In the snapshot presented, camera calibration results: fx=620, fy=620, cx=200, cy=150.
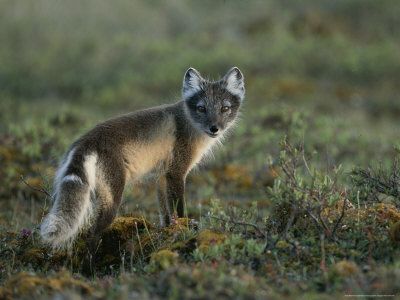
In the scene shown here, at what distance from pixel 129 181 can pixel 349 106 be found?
12.1 m

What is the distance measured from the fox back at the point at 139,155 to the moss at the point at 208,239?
0.83 meters

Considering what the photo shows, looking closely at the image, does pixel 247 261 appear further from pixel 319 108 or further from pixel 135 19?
pixel 135 19

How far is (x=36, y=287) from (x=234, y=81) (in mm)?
3970

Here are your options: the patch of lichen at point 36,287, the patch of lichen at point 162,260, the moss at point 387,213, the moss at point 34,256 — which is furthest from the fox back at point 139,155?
the moss at point 387,213

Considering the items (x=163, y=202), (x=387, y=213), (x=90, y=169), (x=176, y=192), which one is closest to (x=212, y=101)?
(x=176, y=192)

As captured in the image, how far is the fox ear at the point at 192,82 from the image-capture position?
737 cm

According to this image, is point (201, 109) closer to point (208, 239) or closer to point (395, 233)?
point (208, 239)

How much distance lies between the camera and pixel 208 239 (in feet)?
17.3

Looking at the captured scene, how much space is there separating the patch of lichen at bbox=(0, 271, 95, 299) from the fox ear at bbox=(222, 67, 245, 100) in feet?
11.8

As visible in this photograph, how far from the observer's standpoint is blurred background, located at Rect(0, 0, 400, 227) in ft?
39.9

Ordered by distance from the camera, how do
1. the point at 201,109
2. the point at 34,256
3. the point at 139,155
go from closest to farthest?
the point at 34,256, the point at 139,155, the point at 201,109

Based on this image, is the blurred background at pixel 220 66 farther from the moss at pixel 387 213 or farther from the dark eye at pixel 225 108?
the moss at pixel 387 213

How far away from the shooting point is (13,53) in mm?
20203

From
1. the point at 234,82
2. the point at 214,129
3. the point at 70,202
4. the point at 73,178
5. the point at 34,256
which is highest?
the point at 234,82
